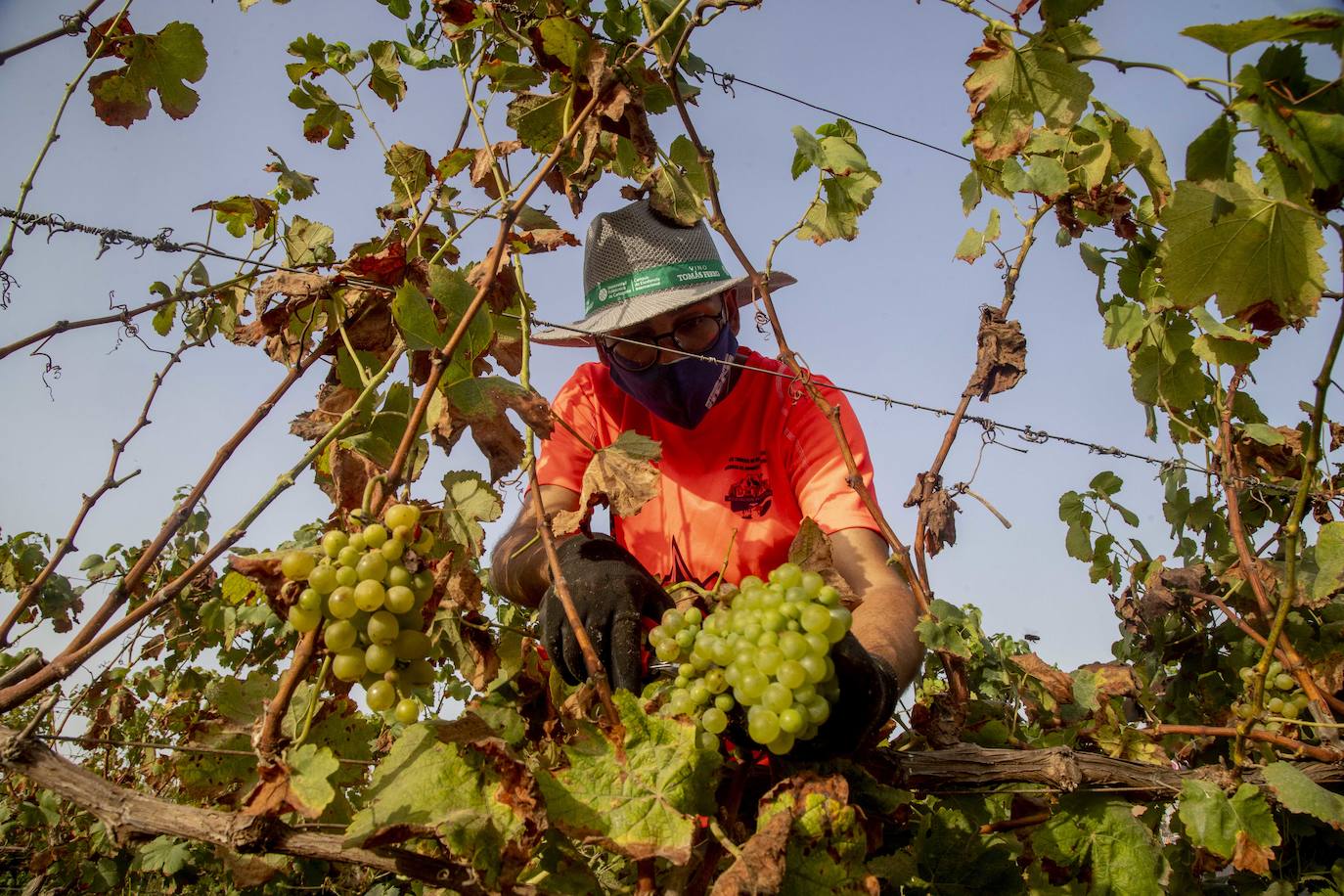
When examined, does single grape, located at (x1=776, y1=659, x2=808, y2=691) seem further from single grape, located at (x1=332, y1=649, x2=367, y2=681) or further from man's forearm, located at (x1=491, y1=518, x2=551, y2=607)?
man's forearm, located at (x1=491, y1=518, x2=551, y2=607)

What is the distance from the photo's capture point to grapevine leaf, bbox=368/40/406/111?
261 cm

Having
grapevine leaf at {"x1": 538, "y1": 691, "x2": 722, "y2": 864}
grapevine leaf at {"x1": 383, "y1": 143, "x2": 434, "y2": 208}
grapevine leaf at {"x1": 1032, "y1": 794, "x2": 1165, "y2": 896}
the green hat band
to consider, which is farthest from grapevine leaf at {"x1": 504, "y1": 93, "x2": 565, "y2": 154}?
grapevine leaf at {"x1": 1032, "y1": 794, "x2": 1165, "y2": 896}

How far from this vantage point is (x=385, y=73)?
8.66 ft

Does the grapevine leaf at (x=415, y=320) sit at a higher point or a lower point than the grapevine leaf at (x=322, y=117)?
lower

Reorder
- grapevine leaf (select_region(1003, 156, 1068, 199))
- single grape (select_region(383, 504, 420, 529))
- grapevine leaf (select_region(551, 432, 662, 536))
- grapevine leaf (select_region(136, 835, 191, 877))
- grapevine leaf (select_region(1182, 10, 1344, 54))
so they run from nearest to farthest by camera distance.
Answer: grapevine leaf (select_region(1182, 10, 1344, 54)) < single grape (select_region(383, 504, 420, 529)) < grapevine leaf (select_region(551, 432, 662, 536)) < grapevine leaf (select_region(1003, 156, 1068, 199)) < grapevine leaf (select_region(136, 835, 191, 877))

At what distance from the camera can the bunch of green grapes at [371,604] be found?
1352 millimetres

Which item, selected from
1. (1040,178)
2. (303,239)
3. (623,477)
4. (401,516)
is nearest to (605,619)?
(623,477)

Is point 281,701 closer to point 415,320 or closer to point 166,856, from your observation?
point 415,320

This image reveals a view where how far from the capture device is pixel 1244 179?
191 centimetres

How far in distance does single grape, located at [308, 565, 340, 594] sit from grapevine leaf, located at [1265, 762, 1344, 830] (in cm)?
214

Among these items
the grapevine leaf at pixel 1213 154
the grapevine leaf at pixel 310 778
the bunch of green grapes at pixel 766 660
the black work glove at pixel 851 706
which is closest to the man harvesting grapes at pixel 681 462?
A: the black work glove at pixel 851 706

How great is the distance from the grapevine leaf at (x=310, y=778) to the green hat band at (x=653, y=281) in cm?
182

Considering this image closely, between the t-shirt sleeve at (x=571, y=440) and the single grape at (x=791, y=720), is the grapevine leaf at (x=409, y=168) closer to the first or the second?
the t-shirt sleeve at (x=571, y=440)

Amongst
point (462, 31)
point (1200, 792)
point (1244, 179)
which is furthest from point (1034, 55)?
point (1200, 792)
